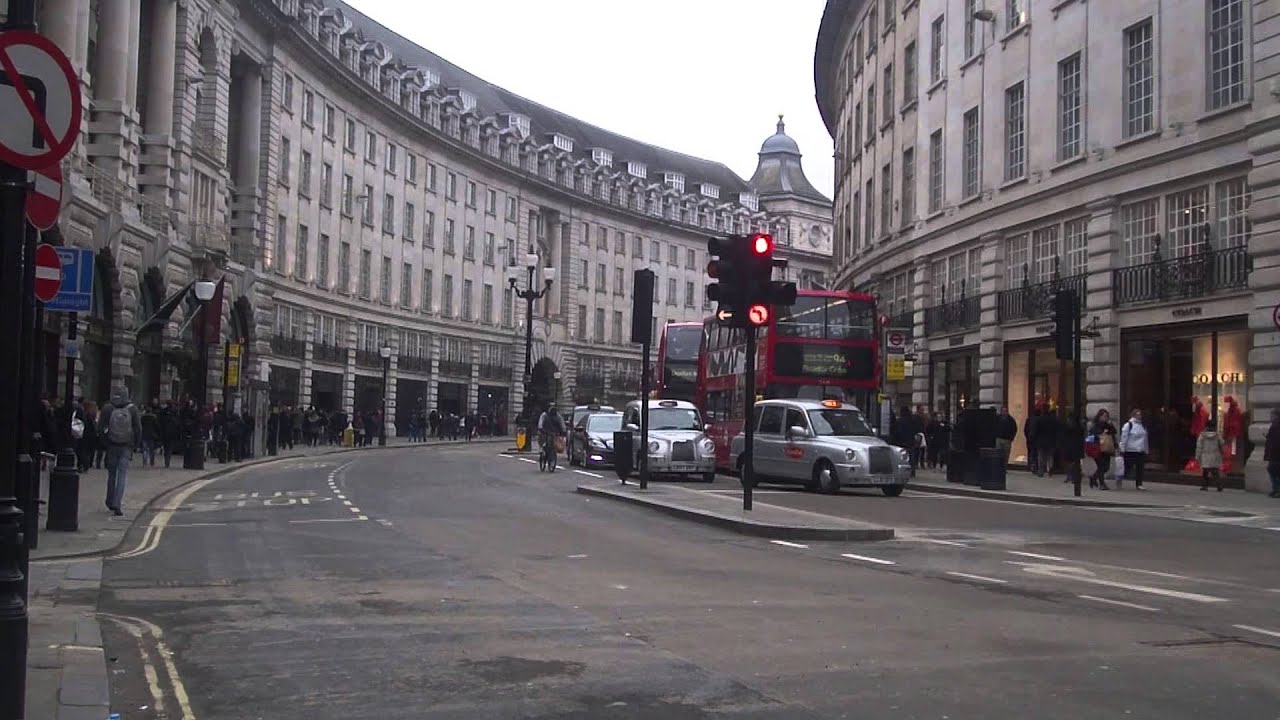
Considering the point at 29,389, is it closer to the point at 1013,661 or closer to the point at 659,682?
the point at 659,682

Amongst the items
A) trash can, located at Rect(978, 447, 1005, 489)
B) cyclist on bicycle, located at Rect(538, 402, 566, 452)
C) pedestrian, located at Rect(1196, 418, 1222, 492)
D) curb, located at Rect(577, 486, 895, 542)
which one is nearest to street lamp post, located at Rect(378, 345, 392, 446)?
cyclist on bicycle, located at Rect(538, 402, 566, 452)

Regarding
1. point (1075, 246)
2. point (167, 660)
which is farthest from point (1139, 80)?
point (167, 660)

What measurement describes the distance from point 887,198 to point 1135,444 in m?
20.9

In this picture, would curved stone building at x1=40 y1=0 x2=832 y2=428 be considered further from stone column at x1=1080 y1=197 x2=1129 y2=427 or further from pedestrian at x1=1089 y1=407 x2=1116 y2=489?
stone column at x1=1080 y1=197 x2=1129 y2=427

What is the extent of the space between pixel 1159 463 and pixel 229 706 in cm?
2704

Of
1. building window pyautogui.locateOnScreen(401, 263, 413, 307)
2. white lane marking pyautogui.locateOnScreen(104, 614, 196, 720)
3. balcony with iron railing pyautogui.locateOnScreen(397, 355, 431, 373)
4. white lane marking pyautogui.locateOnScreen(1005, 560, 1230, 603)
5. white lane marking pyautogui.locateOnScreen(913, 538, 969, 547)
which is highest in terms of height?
building window pyautogui.locateOnScreen(401, 263, 413, 307)

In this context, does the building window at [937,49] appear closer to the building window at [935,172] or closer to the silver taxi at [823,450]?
the building window at [935,172]

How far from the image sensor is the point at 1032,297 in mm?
34406

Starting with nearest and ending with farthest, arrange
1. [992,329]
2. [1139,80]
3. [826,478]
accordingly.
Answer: [826,478]
[1139,80]
[992,329]

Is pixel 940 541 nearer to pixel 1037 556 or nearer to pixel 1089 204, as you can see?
pixel 1037 556

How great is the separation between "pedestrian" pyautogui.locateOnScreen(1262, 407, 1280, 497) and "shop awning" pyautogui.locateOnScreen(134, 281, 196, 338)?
1196 inches

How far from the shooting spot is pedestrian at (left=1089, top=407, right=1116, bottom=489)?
91.8ft

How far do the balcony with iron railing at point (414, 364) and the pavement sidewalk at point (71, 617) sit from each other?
174ft

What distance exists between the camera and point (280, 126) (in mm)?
57812
